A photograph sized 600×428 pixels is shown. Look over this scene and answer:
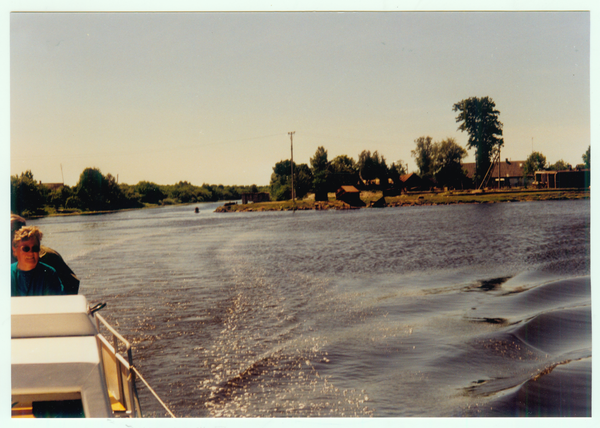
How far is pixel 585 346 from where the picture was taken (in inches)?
309

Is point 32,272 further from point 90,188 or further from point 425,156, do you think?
point 425,156

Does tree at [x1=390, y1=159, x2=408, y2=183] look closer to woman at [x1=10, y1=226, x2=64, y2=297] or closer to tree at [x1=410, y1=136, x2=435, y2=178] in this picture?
tree at [x1=410, y1=136, x2=435, y2=178]

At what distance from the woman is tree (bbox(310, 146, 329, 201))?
5783cm

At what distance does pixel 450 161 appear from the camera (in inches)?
2231

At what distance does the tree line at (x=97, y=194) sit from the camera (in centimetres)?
1071

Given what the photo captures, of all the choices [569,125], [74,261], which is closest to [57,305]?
[569,125]

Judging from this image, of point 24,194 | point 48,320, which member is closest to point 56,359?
point 48,320

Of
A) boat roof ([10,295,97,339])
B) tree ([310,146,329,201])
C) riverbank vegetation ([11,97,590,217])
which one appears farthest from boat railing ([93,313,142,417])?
tree ([310,146,329,201])

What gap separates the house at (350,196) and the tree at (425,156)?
27.6 feet

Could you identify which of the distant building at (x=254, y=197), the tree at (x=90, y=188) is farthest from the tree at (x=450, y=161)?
the tree at (x=90, y=188)

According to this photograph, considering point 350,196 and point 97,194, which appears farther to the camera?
point 350,196

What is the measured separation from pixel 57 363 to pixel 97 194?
102 feet

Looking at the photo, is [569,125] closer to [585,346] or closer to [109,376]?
[585,346]
